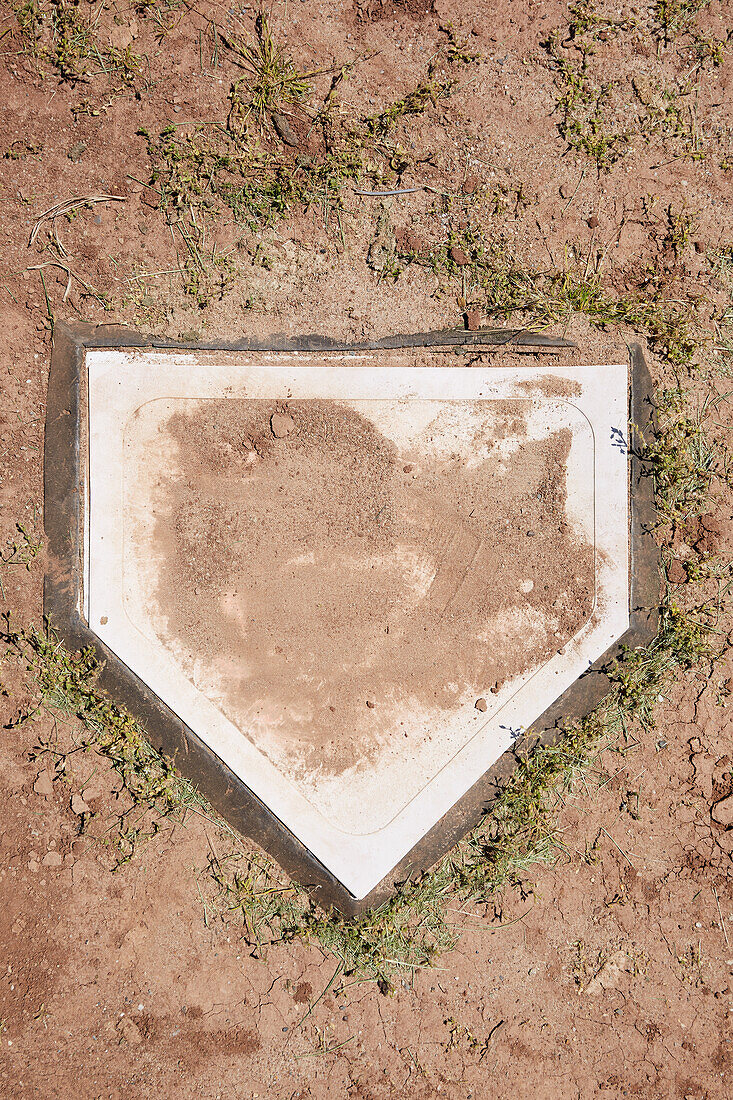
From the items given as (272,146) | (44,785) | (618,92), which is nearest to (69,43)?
(272,146)

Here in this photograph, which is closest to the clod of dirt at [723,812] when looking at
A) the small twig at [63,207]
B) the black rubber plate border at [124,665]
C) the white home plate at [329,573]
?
the white home plate at [329,573]

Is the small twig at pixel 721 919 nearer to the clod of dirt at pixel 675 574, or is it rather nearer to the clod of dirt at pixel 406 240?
the clod of dirt at pixel 675 574

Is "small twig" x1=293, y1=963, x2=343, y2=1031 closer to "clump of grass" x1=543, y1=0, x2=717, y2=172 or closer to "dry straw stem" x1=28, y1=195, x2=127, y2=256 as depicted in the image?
"dry straw stem" x1=28, y1=195, x2=127, y2=256

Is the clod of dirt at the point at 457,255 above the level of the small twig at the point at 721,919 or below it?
above

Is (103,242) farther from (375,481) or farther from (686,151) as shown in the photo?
(686,151)

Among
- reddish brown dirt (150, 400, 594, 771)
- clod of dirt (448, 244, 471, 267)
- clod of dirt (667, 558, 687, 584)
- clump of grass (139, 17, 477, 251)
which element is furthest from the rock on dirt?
clod of dirt (667, 558, 687, 584)

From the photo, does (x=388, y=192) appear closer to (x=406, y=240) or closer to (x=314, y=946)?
(x=406, y=240)

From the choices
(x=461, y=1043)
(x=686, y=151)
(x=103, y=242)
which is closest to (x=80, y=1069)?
(x=461, y=1043)
